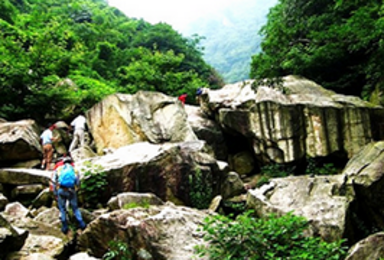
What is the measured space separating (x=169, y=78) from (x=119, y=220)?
14240 mm

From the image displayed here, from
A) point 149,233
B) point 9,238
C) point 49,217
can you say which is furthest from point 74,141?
point 149,233

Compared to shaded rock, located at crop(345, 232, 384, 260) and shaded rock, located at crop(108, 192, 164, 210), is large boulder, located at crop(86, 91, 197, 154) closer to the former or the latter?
shaded rock, located at crop(108, 192, 164, 210)

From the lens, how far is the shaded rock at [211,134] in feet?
49.6

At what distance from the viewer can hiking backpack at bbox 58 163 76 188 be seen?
7414mm

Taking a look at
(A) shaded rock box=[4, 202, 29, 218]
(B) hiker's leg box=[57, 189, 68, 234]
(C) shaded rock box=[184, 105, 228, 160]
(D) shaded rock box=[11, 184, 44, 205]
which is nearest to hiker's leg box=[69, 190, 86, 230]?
(B) hiker's leg box=[57, 189, 68, 234]

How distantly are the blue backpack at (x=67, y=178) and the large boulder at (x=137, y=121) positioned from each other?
603 cm

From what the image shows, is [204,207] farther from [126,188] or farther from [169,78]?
[169,78]

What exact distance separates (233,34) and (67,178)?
274 ft

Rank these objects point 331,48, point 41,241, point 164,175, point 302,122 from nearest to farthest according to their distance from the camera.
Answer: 1. point 41,241
2. point 164,175
3. point 302,122
4. point 331,48

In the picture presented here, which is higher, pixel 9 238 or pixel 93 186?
pixel 93 186

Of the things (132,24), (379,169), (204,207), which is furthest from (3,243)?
(132,24)

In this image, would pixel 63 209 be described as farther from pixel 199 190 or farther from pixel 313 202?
pixel 313 202

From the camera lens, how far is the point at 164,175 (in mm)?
9867

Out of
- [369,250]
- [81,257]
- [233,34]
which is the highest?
[233,34]
